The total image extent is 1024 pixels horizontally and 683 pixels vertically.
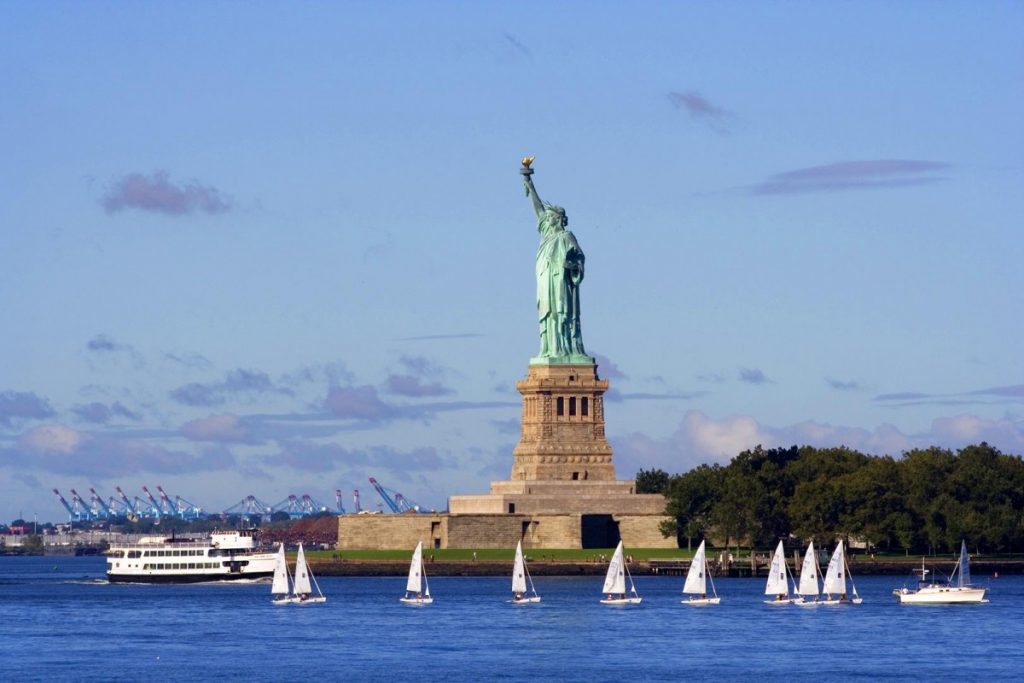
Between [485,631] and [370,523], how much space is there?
61.3 metres

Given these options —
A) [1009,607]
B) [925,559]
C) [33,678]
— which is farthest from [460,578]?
Result: [33,678]

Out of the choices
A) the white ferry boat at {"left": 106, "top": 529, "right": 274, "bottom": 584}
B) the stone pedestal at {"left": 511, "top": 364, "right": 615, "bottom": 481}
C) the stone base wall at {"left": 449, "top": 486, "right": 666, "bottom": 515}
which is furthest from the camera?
the stone pedestal at {"left": 511, "top": 364, "right": 615, "bottom": 481}

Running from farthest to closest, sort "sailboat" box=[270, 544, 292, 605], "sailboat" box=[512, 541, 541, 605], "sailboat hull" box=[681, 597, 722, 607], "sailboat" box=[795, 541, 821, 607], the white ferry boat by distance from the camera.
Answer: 1. the white ferry boat
2. "sailboat" box=[270, 544, 292, 605]
3. "sailboat" box=[512, 541, 541, 605]
4. "sailboat" box=[795, 541, 821, 607]
5. "sailboat hull" box=[681, 597, 722, 607]

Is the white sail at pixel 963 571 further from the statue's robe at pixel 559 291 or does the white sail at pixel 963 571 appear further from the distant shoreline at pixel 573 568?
the statue's robe at pixel 559 291

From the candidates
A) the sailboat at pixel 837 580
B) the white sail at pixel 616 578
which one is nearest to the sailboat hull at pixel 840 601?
the sailboat at pixel 837 580

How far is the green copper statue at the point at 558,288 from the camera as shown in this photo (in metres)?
170

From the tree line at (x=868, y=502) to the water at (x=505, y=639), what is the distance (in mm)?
15465

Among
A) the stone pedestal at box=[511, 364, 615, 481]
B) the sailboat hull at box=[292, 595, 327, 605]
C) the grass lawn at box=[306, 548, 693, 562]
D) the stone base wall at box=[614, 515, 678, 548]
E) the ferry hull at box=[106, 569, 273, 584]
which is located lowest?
the sailboat hull at box=[292, 595, 327, 605]

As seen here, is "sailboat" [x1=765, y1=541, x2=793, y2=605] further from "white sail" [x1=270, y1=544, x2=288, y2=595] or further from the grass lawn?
the grass lawn

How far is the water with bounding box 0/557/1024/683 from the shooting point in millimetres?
94375

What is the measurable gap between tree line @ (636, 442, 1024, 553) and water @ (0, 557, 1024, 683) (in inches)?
609

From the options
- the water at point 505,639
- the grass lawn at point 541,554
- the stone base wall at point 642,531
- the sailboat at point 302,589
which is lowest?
the water at point 505,639

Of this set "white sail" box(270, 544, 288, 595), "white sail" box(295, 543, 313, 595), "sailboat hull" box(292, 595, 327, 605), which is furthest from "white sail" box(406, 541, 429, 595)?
"white sail" box(270, 544, 288, 595)

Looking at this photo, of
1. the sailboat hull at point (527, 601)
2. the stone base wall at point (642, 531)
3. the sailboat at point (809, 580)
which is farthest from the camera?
the stone base wall at point (642, 531)
